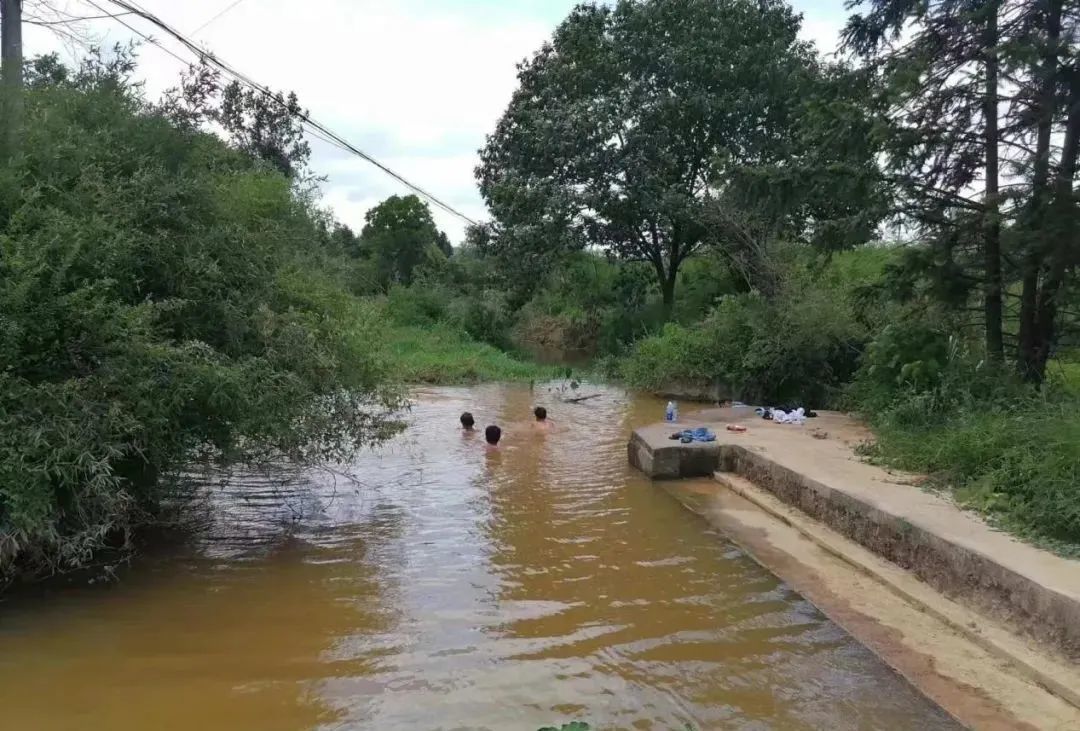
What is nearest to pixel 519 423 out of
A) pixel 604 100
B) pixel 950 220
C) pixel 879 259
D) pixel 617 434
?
pixel 617 434

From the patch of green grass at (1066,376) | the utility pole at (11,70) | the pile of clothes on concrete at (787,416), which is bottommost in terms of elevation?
the pile of clothes on concrete at (787,416)

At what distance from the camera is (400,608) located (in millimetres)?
6074

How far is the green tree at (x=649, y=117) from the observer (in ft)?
84.9

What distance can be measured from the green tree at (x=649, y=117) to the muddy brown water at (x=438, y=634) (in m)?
18.6

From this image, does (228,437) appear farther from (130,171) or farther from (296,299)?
(130,171)

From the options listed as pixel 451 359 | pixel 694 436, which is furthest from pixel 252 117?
pixel 694 436

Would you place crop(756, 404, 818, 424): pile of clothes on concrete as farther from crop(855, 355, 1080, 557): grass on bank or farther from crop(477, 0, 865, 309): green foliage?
crop(477, 0, 865, 309): green foliage

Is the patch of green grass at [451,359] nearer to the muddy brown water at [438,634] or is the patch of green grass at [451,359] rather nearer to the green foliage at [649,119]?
the green foliage at [649,119]

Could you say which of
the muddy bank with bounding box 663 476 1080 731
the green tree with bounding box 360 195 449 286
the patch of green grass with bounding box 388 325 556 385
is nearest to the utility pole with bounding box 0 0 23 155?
the muddy bank with bounding box 663 476 1080 731

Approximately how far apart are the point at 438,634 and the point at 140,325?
3077 mm

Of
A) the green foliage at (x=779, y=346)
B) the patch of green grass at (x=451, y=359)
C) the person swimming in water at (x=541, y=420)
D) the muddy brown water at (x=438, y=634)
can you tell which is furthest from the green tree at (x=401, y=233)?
the muddy brown water at (x=438, y=634)

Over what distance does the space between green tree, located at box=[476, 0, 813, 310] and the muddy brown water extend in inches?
730

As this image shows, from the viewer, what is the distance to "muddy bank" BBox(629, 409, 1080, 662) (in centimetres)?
517

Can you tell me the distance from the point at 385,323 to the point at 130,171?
2855mm
